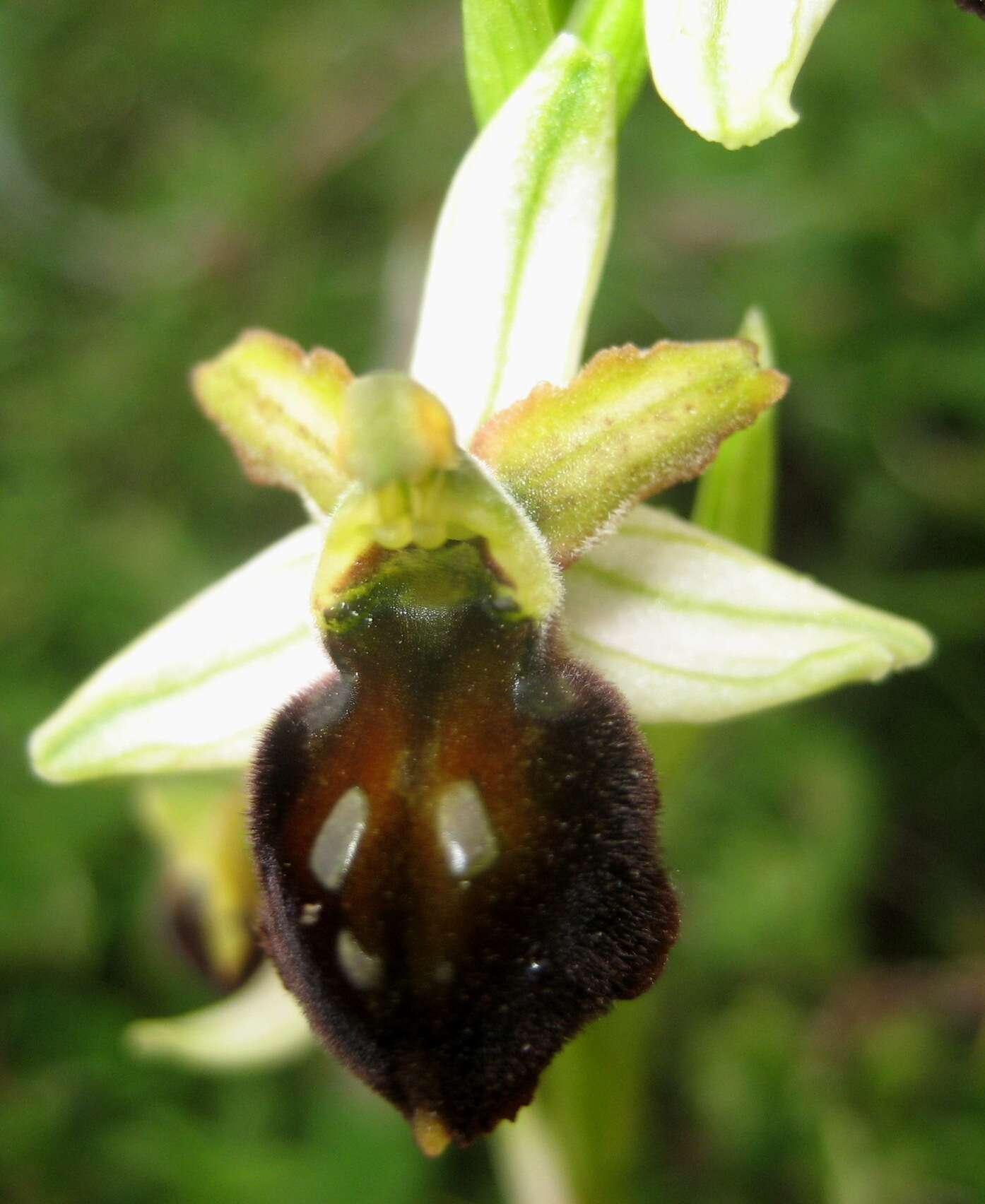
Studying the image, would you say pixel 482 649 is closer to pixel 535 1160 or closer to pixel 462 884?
pixel 462 884

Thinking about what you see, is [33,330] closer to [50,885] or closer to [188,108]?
[188,108]

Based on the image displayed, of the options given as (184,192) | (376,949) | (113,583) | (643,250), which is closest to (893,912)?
(643,250)

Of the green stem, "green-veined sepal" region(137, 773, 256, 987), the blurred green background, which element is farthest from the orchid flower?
the blurred green background

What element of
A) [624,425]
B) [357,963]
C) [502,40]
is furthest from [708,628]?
[502,40]

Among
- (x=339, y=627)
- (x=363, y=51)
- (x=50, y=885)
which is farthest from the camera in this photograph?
(x=363, y=51)

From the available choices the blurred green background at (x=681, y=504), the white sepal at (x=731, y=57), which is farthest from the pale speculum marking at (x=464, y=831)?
the blurred green background at (x=681, y=504)
